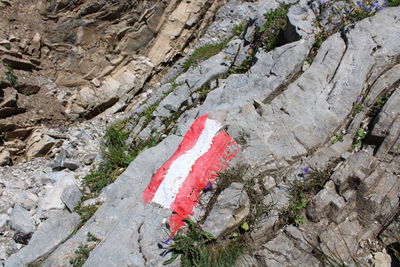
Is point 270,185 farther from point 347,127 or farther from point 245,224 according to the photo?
point 347,127

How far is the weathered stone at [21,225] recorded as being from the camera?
6.65 metres

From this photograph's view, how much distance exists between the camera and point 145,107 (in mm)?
9461

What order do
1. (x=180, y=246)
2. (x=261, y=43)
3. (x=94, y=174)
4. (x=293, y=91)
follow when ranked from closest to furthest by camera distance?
1. (x=180, y=246)
2. (x=293, y=91)
3. (x=94, y=174)
4. (x=261, y=43)

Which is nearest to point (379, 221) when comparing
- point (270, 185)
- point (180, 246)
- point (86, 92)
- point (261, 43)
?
point (270, 185)

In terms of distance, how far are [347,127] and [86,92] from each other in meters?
7.09

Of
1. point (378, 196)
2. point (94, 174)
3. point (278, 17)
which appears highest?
point (278, 17)

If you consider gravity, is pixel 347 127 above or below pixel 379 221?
above

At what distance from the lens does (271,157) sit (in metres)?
5.56

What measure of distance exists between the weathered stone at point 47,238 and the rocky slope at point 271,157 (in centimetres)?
2

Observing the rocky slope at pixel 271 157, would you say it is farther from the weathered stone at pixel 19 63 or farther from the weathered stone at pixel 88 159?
the weathered stone at pixel 19 63

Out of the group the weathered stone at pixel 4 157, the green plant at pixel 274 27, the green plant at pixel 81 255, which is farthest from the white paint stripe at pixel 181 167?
the weathered stone at pixel 4 157

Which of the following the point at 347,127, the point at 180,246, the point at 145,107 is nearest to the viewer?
the point at 180,246

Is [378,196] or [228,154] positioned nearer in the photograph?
[378,196]

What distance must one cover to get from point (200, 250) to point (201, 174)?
126 cm
